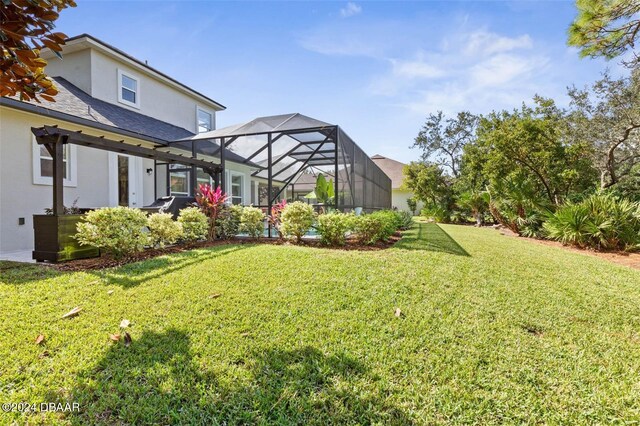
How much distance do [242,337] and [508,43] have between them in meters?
10.8

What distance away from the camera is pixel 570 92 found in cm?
1391

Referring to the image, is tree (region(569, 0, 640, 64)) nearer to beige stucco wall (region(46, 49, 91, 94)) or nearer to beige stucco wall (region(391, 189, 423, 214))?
beige stucco wall (region(46, 49, 91, 94))

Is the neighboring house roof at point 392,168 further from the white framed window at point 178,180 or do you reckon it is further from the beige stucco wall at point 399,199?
the white framed window at point 178,180

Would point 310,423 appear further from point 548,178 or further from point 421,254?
point 548,178

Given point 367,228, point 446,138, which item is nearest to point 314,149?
point 367,228

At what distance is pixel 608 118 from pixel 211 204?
16270 millimetres

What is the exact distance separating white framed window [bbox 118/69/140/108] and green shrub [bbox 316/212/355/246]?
382 inches

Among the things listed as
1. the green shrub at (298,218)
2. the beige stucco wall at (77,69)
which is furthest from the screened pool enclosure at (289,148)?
the beige stucco wall at (77,69)

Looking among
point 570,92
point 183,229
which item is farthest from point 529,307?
point 570,92

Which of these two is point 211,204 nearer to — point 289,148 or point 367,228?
point 367,228

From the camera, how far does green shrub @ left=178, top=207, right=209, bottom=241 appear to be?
23.6 ft

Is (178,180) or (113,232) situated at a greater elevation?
(178,180)

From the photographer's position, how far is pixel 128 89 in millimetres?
11633

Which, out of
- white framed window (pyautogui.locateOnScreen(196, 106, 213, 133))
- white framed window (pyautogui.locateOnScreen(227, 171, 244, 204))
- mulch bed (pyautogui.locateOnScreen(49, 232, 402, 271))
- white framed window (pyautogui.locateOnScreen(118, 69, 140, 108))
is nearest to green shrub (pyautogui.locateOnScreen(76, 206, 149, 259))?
mulch bed (pyautogui.locateOnScreen(49, 232, 402, 271))
